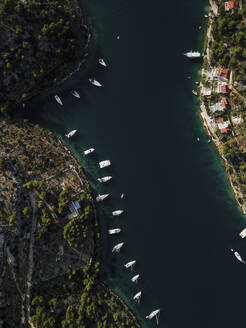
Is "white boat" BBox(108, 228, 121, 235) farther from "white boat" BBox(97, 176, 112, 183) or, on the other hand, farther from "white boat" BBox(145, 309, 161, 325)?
"white boat" BBox(145, 309, 161, 325)

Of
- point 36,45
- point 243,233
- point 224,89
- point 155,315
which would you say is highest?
point 36,45

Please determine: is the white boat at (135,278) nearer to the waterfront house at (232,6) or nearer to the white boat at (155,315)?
the white boat at (155,315)

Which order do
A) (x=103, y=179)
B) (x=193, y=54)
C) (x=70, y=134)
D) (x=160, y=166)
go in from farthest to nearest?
(x=160, y=166) < (x=193, y=54) < (x=103, y=179) < (x=70, y=134)

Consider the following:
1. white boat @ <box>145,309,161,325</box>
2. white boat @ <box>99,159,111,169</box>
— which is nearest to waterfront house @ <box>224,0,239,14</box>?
white boat @ <box>99,159,111,169</box>

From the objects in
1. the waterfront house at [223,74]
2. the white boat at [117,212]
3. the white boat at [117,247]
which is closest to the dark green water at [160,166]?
the white boat at [117,247]

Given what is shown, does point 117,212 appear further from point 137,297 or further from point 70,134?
point 70,134

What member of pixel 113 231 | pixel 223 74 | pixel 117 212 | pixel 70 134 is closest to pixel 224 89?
pixel 223 74
